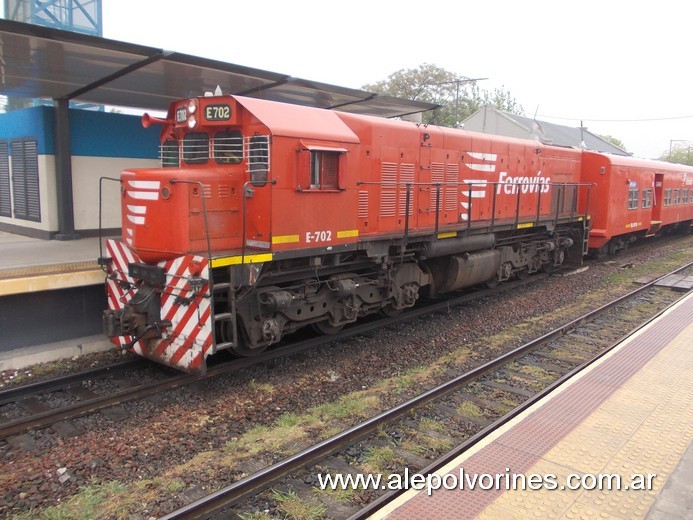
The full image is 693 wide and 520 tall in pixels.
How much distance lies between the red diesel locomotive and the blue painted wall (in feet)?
18.6

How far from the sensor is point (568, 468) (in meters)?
4.12

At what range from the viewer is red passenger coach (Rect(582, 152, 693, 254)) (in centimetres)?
1503

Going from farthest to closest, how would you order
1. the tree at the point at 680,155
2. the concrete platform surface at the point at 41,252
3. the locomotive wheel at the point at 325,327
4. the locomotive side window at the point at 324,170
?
the tree at the point at 680,155 → the concrete platform surface at the point at 41,252 → the locomotive wheel at the point at 325,327 → the locomotive side window at the point at 324,170

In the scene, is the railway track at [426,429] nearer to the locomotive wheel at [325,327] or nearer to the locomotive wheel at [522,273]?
the locomotive wheel at [325,327]

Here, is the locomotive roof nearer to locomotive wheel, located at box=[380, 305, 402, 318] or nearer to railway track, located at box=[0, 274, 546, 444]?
railway track, located at box=[0, 274, 546, 444]

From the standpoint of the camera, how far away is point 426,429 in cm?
549

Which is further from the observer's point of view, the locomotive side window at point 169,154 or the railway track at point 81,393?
the locomotive side window at point 169,154

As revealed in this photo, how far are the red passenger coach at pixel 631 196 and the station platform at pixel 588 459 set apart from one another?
10093 mm

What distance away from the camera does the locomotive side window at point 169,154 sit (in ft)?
23.5

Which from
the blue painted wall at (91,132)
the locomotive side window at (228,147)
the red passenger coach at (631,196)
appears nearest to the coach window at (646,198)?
the red passenger coach at (631,196)

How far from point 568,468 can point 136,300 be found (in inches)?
200

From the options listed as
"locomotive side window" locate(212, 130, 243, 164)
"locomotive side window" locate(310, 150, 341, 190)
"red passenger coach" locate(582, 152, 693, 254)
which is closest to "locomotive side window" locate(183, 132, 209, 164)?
"locomotive side window" locate(212, 130, 243, 164)

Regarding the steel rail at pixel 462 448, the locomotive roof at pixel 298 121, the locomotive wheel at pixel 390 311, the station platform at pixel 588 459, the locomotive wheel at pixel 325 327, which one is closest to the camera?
the station platform at pixel 588 459

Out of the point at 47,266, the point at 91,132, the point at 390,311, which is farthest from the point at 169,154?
the point at 91,132
